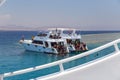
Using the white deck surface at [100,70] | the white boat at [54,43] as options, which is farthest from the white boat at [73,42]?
the white deck surface at [100,70]

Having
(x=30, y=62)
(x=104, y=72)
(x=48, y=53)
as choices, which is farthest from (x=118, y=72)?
(x=48, y=53)

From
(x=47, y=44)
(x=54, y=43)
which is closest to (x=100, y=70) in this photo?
(x=47, y=44)

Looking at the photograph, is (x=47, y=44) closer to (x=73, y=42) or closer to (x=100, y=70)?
(x=73, y=42)

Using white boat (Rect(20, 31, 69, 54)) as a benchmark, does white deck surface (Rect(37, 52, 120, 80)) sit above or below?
below

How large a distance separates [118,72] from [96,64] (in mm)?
229

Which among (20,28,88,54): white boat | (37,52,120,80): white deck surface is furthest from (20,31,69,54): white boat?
(37,52,120,80): white deck surface

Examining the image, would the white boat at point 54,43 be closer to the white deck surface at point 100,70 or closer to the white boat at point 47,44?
the white boat at point 47,44

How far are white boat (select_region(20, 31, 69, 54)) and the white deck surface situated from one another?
28586 mm

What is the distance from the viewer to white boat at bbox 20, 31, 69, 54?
32656 millimetres

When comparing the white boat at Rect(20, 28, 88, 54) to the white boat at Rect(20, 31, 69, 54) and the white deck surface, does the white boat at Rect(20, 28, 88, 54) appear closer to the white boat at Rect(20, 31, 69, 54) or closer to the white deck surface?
the white boat at Rect(20, 31, 69, 54)

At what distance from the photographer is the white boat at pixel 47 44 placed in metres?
32.7

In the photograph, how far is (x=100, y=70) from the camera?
3354 millimetres

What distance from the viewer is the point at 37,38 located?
113ft

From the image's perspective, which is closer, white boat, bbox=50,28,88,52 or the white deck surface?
the white deck surface
